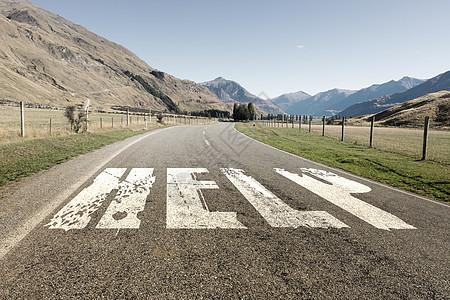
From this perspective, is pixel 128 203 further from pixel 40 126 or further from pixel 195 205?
pixel 40 126

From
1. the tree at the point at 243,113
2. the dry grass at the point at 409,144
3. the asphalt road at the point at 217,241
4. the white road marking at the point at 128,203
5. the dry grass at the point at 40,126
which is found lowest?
the asphalt road at the point at 217,241

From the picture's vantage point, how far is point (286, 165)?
27.1 ft

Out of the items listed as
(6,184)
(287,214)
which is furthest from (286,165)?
(6,184)

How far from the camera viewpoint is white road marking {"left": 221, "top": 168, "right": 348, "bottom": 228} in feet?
12.0

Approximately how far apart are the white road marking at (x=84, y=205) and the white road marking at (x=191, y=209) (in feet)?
3.79

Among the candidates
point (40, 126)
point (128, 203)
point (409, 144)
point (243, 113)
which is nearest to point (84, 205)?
point (128, 203)

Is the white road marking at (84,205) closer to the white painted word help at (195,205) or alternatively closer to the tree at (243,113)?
the white painted word help at (195,205)

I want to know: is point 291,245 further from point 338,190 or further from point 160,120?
point 160,120

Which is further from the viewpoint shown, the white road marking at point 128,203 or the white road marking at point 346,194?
the white road marking at point 346,194

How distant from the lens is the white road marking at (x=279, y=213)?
366 cm

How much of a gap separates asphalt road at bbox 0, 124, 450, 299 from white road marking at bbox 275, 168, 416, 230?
0.13 feet

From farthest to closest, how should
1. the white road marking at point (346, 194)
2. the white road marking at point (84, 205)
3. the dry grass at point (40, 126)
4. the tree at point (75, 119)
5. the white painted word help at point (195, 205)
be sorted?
the tree at point (75, 119) < the dry grass at point (40, 126) < the white road marking at point (346, 194) < the white painted word help at point (195, 205) < the white road marking at point (84, 205)

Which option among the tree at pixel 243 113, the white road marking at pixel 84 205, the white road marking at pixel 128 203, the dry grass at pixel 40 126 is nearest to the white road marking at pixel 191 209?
the white road marking at pixel 128 203

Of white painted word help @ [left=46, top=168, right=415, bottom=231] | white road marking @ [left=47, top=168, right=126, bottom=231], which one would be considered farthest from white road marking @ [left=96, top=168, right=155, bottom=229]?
white road marking @ [left=47, top=168, right=126, bottom=231]
